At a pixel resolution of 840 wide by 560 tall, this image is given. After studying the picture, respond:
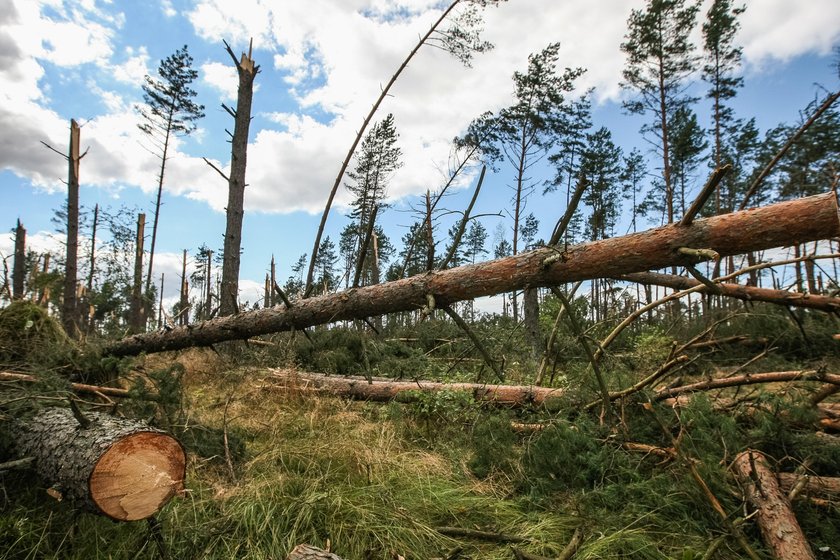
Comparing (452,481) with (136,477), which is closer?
(136,477)

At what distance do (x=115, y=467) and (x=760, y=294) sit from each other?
16.7 ft

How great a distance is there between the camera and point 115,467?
2107 millimetres

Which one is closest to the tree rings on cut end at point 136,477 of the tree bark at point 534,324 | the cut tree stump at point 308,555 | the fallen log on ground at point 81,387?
the cut tree stump at point 308,555

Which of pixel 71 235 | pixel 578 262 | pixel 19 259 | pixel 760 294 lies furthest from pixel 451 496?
pixel 19 259

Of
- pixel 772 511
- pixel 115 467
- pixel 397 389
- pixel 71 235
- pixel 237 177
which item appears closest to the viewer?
pixel 115 467

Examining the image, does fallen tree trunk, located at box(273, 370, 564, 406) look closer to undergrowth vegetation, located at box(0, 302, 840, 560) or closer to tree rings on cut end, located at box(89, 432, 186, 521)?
undergrowth vegetation, located at box(0, 302, 840, 560)

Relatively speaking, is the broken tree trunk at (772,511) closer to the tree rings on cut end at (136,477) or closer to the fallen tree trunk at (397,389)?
the fallen tree trunk at (397,389)

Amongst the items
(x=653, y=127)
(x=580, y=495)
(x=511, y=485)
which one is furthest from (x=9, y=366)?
(x=653, y=127)

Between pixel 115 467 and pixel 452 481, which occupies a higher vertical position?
pixel 115 467

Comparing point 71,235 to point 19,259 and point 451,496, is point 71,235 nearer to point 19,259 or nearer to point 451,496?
point 19,259

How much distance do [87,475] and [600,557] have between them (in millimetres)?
2758

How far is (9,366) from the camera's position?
3.88 meters

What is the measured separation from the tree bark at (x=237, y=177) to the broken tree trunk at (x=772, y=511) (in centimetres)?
873

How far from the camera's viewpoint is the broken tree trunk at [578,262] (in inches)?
95.3
